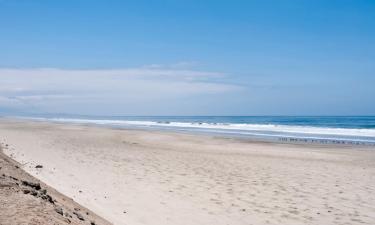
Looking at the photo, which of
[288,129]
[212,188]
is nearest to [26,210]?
[212,188]

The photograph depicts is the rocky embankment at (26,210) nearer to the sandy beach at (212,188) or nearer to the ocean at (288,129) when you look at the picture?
the sandy beach at (212,188)

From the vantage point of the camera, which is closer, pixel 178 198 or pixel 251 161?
pixel 178 198

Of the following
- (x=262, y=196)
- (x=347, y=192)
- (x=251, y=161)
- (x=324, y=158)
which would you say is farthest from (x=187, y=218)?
(x=324, y=158)

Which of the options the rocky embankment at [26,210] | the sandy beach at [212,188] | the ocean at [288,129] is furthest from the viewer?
the ocean at [288,129]

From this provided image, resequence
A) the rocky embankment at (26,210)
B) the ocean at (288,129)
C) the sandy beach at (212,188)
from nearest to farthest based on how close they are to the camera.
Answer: the rocky embankment at (26,210) < the sandy beach at (212,188) < the ocean at (288,129)

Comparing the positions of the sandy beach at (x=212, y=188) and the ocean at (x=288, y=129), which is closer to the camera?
the sandy beach at (x=212, y=188)

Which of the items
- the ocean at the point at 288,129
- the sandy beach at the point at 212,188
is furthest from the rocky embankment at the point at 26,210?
the ocean at the point at 288,129

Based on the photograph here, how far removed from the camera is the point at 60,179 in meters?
11.0

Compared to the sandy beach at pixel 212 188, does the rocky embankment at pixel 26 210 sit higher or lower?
higher

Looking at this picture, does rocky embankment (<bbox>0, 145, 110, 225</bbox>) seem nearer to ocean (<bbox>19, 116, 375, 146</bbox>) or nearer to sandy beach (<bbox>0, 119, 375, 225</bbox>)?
sandy beach (<bbox>0, 119, 375, 225</bbox>)

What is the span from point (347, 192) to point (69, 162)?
9.66 meters

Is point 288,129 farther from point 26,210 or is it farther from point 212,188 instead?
point 26,210

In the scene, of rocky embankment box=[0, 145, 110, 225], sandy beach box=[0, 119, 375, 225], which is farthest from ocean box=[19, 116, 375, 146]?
rocky embankment box=[0, 145, 110, 225]

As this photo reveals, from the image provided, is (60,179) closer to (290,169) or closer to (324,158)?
(290,169)
